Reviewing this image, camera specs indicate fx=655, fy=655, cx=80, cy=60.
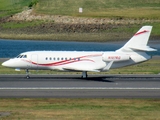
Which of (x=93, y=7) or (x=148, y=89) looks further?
(x=93, y=7)

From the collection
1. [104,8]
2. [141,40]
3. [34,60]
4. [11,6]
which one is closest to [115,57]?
[141,40]

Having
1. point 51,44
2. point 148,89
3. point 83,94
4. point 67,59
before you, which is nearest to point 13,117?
point 83,94

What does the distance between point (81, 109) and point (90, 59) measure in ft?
59.9

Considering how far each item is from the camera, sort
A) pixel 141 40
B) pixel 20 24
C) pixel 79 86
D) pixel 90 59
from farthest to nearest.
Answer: pixel 20 24, pixel 90 59, pixel 141 40, pixel 79 86

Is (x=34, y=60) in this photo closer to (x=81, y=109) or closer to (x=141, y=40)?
Answer: (x=141, y=40)

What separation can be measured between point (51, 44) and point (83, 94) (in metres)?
70.2

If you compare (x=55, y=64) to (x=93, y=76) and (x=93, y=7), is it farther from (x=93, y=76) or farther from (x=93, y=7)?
(x=93, y=7)

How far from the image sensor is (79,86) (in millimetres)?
52375

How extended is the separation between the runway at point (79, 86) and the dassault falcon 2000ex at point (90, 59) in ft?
3.59

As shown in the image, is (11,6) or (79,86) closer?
(79,86)

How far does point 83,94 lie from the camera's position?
4766 cm

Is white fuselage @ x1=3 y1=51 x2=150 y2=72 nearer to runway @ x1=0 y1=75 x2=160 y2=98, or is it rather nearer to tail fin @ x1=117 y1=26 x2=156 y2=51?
tail fin @ x1=117 y1=26 x2=156 y2=51

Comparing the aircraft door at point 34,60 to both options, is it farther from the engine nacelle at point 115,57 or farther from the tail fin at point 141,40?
the tail fin at point 141,40

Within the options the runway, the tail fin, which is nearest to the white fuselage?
the tail fin
